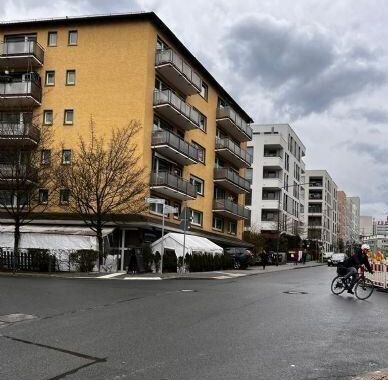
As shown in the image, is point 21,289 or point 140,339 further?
point 21,289

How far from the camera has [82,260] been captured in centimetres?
2616

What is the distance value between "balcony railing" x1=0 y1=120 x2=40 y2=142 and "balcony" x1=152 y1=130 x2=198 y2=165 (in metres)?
7.65

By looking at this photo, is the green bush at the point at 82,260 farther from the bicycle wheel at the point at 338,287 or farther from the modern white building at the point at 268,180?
the modern white building at the point at 268,180

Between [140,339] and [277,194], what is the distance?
69545mm

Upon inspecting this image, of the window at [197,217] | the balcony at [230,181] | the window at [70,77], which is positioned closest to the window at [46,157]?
the window at [70,77]

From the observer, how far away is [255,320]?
10609 mm

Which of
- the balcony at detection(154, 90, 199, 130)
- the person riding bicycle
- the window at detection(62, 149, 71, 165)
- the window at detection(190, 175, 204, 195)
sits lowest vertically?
the person riding bicycle

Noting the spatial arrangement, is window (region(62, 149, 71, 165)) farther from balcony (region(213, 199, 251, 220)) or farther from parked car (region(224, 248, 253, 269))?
balcony (region(213, 199, 251, 220))

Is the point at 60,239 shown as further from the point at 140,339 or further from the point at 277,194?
the point at 277,194

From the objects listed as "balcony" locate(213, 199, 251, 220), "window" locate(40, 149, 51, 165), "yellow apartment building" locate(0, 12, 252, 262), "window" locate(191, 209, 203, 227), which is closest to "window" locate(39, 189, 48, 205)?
"yellow apartment building" locate(0, 12, 252, 262)

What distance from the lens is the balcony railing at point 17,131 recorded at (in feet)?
97.4

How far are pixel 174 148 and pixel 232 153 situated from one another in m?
14.0

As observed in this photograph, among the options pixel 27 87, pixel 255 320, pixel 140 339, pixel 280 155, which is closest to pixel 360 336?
pixel 255 320

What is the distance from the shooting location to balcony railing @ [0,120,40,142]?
1169 inches
